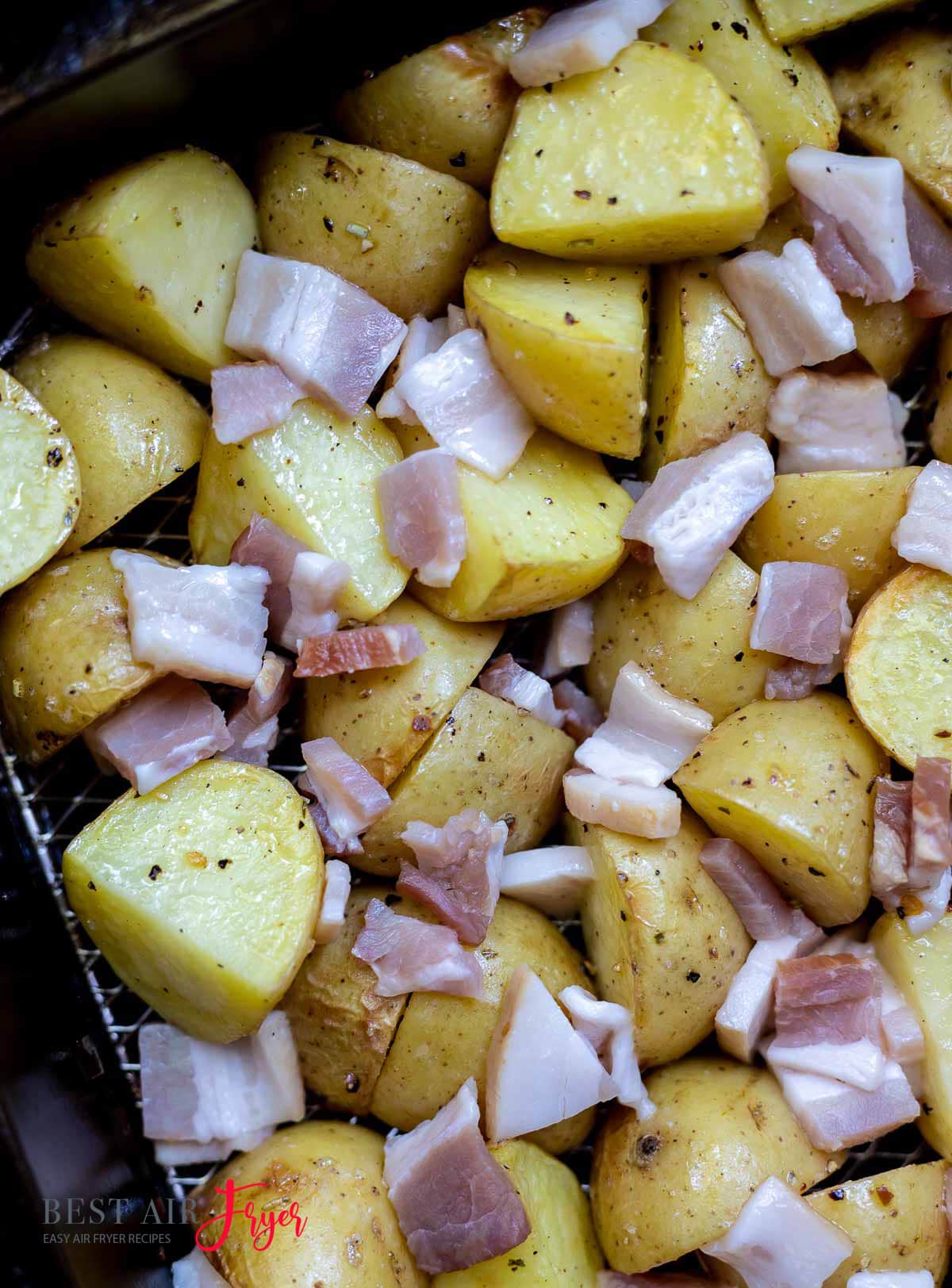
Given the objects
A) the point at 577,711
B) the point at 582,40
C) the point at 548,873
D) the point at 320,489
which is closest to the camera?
the point at 582,40

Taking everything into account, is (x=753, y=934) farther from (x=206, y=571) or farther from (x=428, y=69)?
(x=428, y=69)

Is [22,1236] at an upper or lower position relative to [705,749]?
upper

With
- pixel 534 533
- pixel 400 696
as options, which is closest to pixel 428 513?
pixel 534 533

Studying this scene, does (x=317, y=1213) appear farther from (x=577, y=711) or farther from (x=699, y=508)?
(x=699, y=508)

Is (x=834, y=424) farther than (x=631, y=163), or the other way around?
(x=834, y=424)

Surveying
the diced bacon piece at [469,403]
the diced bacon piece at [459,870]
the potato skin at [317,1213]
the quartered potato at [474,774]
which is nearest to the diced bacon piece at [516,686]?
the quartered potato at [474,774]

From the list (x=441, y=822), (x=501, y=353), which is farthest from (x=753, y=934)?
(x=501, y=353)

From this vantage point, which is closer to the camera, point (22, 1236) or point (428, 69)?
point (22, 1236)
